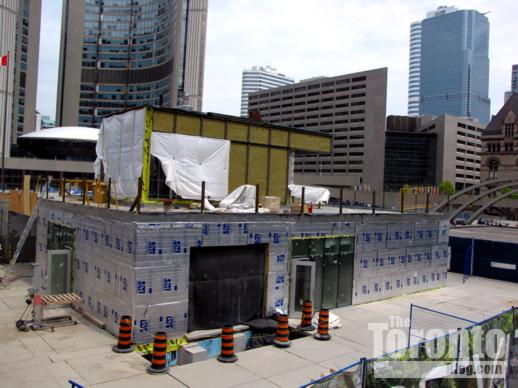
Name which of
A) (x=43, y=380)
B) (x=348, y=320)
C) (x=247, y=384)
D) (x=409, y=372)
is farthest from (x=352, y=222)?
(x=43, y=380)

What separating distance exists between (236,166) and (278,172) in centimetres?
277

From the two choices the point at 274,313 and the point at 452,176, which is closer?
the point at 274,313

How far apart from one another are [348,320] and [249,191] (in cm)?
642

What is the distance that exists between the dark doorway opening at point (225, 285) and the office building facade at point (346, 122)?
11230cm

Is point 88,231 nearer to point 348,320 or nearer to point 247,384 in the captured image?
point 247,384

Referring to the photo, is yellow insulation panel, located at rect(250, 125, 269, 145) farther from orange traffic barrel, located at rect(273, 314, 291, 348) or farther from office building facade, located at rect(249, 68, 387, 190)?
office building facade, located at rect(249, 68, 387, 190)

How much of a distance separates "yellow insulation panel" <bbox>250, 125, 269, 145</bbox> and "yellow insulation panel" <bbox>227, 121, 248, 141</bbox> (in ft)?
1.31

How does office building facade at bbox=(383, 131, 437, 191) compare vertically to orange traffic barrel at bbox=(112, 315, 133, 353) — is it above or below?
above

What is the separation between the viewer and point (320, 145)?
2555 cm

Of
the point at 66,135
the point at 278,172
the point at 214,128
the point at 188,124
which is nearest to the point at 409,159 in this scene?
the point at 66,135

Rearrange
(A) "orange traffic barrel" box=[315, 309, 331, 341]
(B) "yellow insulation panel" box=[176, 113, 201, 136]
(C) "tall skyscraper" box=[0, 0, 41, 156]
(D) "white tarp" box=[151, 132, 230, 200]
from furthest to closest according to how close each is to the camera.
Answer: (C) "tall skyscraper" box=[0, 0, 41, 156] → (B) "yellow insulation panel" box=[176, 113, 201, 136] → (D) "white tarp" box=[151, 132, 230, 200] → (A) "orange traffic barrel" box=[315, 309, 331, 341]

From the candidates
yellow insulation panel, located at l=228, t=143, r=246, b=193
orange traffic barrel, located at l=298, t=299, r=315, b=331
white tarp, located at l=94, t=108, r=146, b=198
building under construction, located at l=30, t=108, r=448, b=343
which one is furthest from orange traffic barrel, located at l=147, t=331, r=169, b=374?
yellow insulation panel, located at l=228, t=143, r=246, b=193

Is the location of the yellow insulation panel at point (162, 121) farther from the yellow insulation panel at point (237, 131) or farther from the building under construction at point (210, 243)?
the yellow insulation panel at point (237, 131)

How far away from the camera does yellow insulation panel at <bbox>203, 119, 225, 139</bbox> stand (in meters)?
20.3
